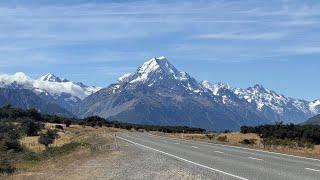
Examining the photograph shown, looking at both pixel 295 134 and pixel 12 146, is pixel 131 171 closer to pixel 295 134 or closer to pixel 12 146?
pixel 12 146

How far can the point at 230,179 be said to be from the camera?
21.1 meters

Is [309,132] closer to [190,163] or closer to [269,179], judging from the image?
[190,163]

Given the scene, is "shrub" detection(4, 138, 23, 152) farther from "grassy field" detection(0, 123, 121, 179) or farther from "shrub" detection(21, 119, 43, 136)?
"shrub" detection(21, 119, 43, 136)

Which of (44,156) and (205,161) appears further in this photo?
(44,156)

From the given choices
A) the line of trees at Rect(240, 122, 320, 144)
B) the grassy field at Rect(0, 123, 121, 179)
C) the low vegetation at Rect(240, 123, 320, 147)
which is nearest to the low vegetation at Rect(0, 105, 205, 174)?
the grassy field at Rect(0, 123, 121, 179)

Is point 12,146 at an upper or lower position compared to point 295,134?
lower

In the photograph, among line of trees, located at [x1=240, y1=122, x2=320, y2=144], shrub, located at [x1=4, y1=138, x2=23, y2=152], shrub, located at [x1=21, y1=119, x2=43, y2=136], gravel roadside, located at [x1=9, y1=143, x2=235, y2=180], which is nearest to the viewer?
gravel roadside, located at [x1=9, y1=143, x2=235, y2=180]

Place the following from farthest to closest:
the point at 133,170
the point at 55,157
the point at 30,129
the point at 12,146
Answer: the point at 30,129 < the point at 12,146 < the point at 55,157 < the point at 133,170

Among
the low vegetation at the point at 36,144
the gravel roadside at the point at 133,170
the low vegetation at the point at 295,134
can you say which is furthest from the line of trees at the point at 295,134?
the gravel roadside at the point at 133,170

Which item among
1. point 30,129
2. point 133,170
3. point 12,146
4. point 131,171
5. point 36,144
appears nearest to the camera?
point 131,171

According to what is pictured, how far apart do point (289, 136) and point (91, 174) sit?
66.4m

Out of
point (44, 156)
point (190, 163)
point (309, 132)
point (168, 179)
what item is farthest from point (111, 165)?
point (309, 132)

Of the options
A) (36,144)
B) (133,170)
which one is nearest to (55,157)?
(133,170)

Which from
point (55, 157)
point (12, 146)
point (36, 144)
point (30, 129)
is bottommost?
point (55, 157)
